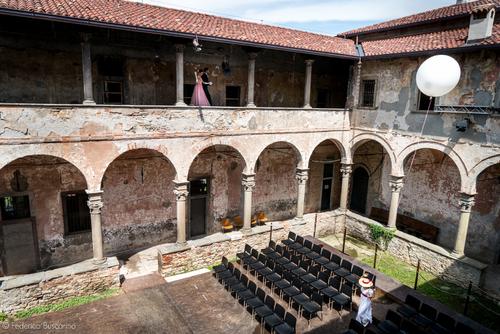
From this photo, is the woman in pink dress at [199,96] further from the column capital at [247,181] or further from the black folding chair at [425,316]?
the black folding chair at [425,316]

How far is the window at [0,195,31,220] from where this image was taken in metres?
12.9

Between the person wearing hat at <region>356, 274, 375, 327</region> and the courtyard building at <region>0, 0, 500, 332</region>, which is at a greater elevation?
the courtyard building at <region>0, 0, 500, 332</region>

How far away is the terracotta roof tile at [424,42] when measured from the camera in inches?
529

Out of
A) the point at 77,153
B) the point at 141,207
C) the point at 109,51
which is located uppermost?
the point at 109,51

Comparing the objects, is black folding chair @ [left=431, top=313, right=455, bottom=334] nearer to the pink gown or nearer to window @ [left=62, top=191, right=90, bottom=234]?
the pink gown

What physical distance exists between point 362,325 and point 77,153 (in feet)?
32.2

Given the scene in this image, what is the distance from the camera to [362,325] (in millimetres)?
9445

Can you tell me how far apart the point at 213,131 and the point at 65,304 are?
25.2 feet

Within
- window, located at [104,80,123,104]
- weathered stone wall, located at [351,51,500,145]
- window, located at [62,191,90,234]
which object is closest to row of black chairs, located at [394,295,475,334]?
weathered stone wall, located at [351,51,500,145]

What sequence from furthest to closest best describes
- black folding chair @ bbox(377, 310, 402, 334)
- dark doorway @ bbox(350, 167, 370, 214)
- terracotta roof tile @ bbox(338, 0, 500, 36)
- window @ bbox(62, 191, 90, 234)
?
dark doorway @ bbox(350, 167, 370, 214), terracotta roof tile @ bbox(338, 0, 500, 36), window @ bbox(62, 191, 90, 234), black folding chair @ bbox(377, 310, 402, 334)

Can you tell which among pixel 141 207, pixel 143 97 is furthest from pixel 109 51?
pixel 141 207

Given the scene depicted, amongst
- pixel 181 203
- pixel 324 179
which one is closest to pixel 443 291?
pixel 324 179

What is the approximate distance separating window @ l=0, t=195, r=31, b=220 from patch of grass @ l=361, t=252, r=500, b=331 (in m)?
13.5

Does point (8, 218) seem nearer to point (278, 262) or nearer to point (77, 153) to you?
point (77, 153)
